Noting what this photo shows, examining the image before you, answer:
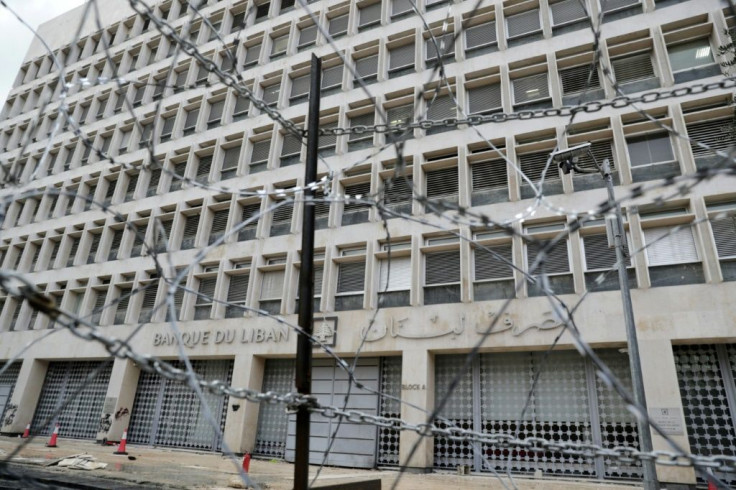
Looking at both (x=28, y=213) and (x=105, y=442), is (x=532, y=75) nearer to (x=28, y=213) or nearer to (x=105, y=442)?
(x=105, y=442)

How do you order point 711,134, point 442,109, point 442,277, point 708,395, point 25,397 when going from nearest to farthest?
point 708,395 < point 711,134 < point 442,277 < point 442,109 < point 25,397

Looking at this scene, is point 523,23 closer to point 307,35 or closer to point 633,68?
point 633,68

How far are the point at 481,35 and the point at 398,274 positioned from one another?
32.3ft

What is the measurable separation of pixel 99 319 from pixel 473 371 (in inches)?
675

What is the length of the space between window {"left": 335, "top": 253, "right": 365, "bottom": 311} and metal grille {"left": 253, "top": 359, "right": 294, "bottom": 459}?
3.04m

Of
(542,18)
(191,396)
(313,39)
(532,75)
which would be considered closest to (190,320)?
(191,396)

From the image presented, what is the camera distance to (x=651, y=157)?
14.9m

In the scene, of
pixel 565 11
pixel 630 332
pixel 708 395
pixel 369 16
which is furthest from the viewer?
pixel 369 16

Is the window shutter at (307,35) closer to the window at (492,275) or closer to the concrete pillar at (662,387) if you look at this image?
the window at (492,275)

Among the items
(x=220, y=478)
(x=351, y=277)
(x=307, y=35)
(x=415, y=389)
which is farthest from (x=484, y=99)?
(x=220, y=478)

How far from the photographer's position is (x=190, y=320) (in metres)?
19.9

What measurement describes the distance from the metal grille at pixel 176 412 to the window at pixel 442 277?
28.4 ft

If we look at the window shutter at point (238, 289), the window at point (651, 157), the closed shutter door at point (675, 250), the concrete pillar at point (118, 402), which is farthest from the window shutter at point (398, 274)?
the concrete pillar at point (118, 402)

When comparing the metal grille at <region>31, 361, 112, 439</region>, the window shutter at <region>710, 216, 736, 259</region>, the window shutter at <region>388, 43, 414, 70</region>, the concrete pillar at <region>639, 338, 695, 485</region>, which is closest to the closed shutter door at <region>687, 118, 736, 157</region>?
the window shutter at <region>710, 216, 736, 259</region>
